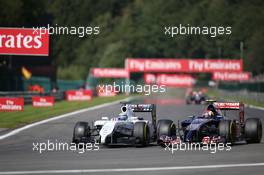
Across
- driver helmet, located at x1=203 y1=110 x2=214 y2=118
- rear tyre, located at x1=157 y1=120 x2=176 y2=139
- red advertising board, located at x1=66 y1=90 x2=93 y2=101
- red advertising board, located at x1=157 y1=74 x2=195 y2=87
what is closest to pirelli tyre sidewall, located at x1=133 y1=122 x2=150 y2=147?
rear tyre, located at x1=157 y1=120 x2=176 y2=139

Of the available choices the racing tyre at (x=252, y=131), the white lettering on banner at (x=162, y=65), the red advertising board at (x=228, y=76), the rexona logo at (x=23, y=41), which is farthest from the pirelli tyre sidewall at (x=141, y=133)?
the red advertising board at (x=228, y=76)

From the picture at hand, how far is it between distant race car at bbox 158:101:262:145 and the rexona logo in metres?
9.14

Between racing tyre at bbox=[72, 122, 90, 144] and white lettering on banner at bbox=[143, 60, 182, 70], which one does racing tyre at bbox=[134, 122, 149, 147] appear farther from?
white lettering on banner at bbox=[143, 60, 182, 70]

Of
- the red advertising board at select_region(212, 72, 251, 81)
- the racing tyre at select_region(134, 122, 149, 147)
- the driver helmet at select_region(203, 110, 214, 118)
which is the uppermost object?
the red advertising board at select_region(212, 72, 251, 81)

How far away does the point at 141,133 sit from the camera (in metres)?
20.8

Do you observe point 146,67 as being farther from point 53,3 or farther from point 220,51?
point 53,3

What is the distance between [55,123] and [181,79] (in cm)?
9300

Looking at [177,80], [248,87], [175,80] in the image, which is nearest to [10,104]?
[248,87]

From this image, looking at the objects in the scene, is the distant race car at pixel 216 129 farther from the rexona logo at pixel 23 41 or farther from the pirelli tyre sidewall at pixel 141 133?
the rexona logo at pixel 23 41

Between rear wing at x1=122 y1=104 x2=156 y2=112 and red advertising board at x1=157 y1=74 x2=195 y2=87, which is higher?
red advertising board at x1=157 y1=74 x2=195 y2=87
